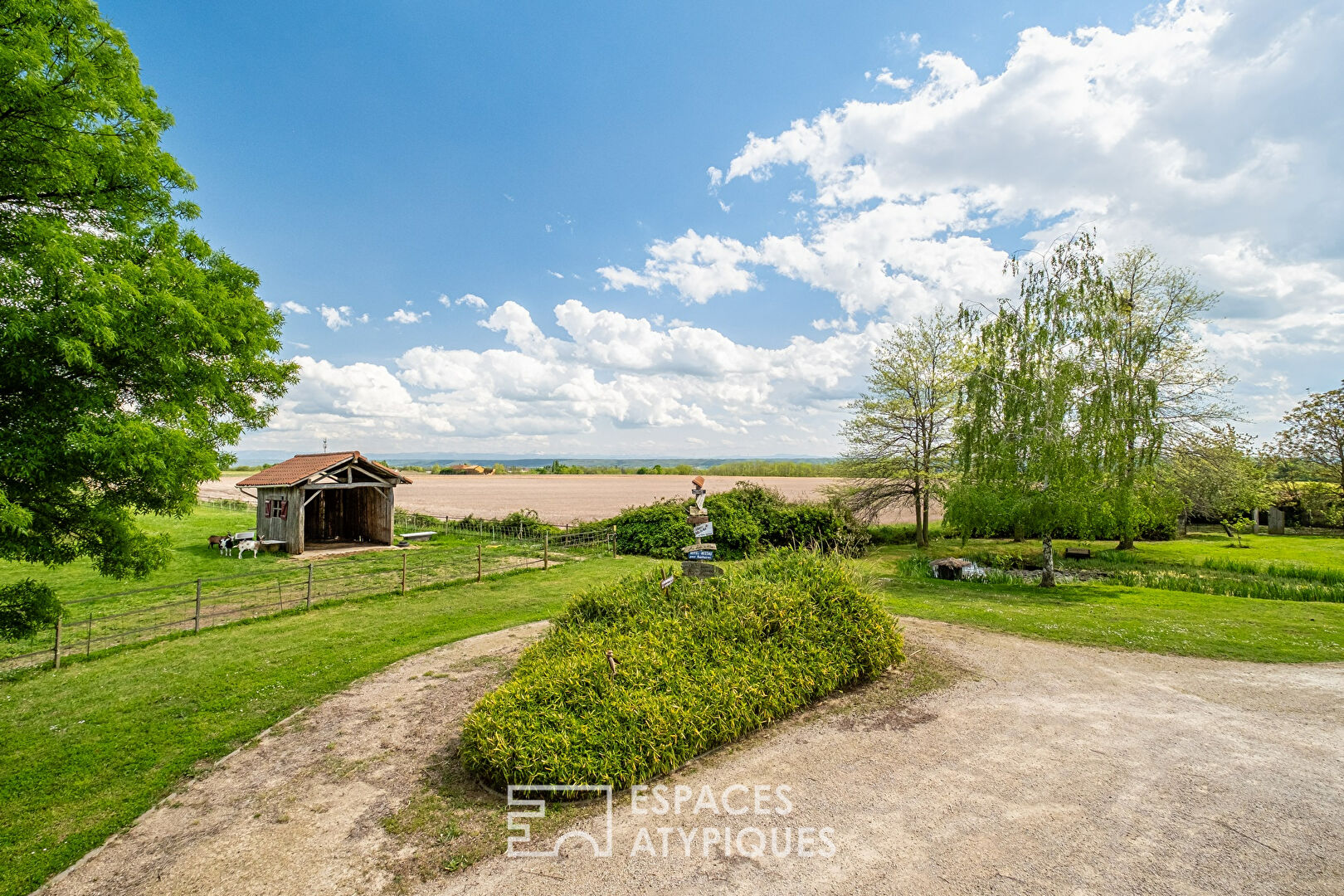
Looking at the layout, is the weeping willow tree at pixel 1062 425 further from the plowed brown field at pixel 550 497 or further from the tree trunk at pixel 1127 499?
the plowed brown field at pixel 550 497

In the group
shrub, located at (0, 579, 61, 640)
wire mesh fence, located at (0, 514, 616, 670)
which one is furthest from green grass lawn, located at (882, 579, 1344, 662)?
shrub, located at (0, 579, 61, 640)

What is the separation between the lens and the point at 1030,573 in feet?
68.3

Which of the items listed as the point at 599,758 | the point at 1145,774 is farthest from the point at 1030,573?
the point at 599,758

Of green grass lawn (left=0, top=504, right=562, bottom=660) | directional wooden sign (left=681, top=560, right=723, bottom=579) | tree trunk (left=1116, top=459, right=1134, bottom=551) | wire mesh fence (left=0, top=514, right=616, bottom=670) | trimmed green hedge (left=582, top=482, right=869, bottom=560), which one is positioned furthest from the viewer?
Result: trimmed green hedge (left=582, top=482, right=869, bottom=560)

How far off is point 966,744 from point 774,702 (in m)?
2.20

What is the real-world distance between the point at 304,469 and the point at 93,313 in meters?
21.7

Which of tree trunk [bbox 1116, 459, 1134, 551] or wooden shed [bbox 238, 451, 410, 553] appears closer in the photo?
tree trunk [bbox 1116, 459, 1134, 551]

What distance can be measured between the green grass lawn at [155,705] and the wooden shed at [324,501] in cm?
1071

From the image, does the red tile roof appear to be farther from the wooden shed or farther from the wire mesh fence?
the wire mesh fence

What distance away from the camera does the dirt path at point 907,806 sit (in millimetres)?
4402

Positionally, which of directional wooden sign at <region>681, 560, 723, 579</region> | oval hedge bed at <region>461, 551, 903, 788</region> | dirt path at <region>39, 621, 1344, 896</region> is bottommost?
dirt path at <region>39, 621, 1344, 896</region>

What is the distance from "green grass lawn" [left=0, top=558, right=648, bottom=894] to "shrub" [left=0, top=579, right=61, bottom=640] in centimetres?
158

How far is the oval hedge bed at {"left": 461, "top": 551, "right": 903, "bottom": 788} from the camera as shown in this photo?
19.0 ft

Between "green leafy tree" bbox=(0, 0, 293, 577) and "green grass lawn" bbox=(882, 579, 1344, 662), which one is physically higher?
"green leafy tree" bbox=(0, 0, 293, 577)
